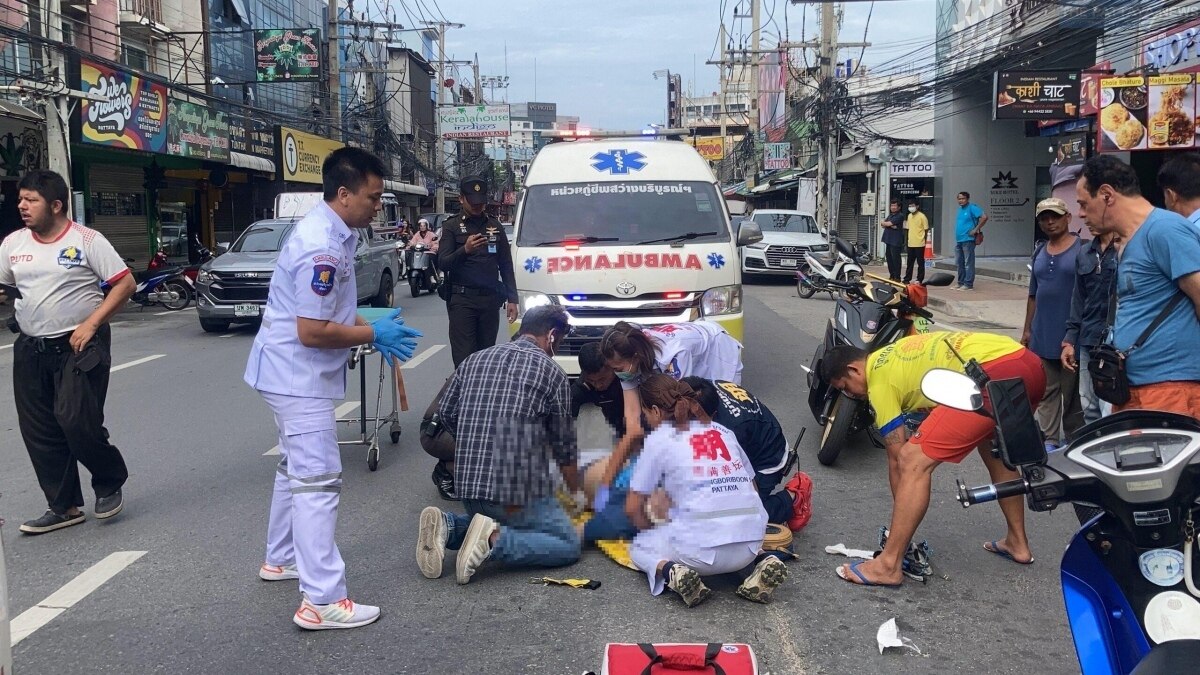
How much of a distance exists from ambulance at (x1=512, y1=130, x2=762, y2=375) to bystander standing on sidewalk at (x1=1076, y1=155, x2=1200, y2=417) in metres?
3.68

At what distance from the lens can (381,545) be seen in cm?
497

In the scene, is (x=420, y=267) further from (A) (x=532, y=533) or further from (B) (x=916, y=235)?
(A) (x=532, y=533)

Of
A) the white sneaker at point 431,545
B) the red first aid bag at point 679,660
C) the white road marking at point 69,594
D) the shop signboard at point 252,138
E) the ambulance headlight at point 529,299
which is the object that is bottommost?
the white road marking at point 69,594

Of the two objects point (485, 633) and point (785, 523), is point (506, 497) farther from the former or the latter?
point (785, 523)

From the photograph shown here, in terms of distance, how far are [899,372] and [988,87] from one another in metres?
24.7

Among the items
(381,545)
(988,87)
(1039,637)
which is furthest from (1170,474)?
(988,87)

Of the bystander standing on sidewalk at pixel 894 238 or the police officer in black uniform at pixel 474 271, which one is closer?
the police officer in black uniform at pixel 474 271

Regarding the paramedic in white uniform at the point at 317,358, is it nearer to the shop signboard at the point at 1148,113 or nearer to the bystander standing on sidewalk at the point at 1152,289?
the bystander standing on sidewalk at the point at 1152,289

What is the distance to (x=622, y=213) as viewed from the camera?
27.5 feet

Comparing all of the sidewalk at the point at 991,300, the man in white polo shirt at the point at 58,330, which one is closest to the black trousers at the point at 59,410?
the man in white polo shirt at the point at 58,330

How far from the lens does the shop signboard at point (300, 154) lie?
28.5 metres

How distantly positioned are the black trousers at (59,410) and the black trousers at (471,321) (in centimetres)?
249

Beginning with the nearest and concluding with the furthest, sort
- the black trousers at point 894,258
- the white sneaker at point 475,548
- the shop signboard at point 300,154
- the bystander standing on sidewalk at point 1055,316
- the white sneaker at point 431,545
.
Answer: the white sneaker at point 475,548
the white sneaker at point 431,545
the bystander standing on sidewalk at point 1055,316
the black trousers at point 894,258
the shop signboard at point 300,154

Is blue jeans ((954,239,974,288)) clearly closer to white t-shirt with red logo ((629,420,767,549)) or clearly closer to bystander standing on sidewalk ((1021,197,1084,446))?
bystander standing on sidewalk ((1021,197,1084,446))
